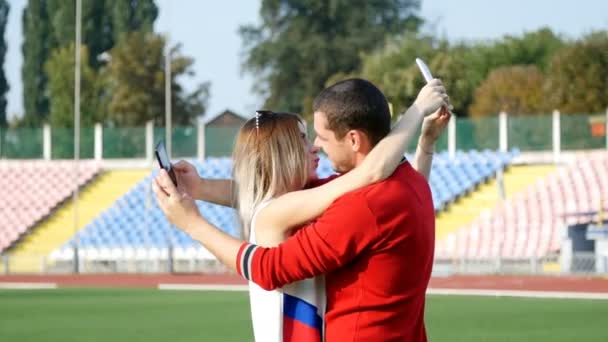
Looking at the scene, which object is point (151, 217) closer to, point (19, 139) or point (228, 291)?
point (19, 139)

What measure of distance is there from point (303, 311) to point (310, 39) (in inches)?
2953

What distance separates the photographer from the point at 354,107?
4156 millimetres

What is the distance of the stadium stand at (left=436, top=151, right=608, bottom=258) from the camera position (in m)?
31.5

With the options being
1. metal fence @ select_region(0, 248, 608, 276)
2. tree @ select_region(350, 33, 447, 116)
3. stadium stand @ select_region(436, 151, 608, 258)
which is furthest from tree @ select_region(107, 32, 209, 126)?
stadium stand @ select_region(436, 151, 608, 258)

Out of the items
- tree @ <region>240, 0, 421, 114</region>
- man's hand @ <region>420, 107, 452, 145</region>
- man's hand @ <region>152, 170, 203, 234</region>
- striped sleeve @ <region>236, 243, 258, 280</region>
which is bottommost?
striped sleeve @ <region>236, 243, 258, 280</region>

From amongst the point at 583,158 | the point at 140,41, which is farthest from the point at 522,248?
the point at 140,41

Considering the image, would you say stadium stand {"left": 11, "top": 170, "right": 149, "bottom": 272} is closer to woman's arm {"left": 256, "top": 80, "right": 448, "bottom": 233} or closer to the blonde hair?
the blonde hair

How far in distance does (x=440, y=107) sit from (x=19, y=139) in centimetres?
4216

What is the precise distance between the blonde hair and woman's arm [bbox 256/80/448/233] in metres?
0.10

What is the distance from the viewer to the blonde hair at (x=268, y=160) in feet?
14.3

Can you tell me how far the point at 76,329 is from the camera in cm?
1588

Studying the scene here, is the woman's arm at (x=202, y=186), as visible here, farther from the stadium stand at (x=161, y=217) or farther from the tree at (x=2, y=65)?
the tree at (x=2, y=65)

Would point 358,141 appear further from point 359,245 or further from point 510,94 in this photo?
point 510,94

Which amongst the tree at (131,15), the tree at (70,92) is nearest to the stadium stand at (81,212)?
the tree at (70,92)
